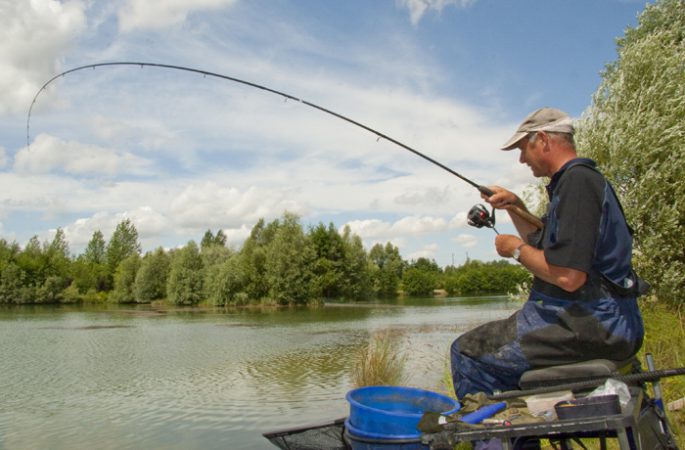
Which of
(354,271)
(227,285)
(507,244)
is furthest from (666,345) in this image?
(354,271)

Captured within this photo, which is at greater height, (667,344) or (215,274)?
(215,274)

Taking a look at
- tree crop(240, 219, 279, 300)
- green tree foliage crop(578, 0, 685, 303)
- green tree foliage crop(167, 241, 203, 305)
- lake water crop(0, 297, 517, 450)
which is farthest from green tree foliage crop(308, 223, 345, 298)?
green tree foliage crop(578, 0, 685, 303)

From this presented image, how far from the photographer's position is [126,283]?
194ft

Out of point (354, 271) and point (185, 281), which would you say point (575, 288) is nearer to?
point (185, 281)

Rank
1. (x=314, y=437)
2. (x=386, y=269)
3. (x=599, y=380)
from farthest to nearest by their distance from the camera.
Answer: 1. (x=386, y=269)
2. (x=314, y=437)
3. (x=599, y=380)

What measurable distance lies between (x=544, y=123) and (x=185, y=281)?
49.4m

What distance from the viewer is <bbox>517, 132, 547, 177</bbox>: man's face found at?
2.78 metres

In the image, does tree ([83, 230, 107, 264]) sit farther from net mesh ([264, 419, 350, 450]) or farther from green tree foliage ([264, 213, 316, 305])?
net mesh ([264, 419, 350, 450])

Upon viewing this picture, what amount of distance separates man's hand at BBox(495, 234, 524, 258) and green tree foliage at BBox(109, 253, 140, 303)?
5922cm

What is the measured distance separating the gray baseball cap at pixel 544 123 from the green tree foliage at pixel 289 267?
148 ft

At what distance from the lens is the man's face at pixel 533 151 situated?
278cm

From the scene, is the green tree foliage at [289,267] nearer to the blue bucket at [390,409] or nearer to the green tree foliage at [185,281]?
the green tree foliage at [185,281]

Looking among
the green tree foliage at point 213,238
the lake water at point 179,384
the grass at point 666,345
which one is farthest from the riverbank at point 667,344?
the green tree foliage at point 213,238

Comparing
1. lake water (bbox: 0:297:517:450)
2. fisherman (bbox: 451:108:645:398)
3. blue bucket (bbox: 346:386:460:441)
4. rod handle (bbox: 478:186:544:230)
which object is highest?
rod handle (bbox: 478:186:544:230)
